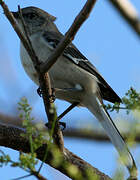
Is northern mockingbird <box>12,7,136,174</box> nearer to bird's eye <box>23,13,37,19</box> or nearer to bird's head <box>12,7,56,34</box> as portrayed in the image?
bird's head <box>12,7,56,34</box>

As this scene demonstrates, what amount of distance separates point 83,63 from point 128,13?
12.1 feet

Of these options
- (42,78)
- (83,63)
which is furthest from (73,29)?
(83,63)

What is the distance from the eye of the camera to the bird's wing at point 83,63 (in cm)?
501

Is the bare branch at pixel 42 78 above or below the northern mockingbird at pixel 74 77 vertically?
above

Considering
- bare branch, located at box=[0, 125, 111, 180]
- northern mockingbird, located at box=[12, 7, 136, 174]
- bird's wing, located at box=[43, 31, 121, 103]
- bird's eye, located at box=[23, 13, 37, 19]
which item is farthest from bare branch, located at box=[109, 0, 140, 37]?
bird's eye, located at box=[23, 13, 37, 19]

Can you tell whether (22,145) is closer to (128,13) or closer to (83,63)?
(83,63)

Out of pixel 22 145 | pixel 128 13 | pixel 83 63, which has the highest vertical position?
pixel 128 13

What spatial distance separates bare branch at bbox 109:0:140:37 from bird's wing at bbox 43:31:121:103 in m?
3.43

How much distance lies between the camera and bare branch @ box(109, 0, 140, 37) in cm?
147

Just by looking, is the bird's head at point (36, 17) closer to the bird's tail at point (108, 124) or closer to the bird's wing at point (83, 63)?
the bird's wing at point (83, 63)

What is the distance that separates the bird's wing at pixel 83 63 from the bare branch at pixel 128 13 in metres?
3.43

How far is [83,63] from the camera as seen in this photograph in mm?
5164

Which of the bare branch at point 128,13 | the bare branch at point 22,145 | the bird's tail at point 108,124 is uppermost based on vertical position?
the bare branch at point 128,13

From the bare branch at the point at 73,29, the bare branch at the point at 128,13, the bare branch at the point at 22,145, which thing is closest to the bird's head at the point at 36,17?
the bare branch at the point at 22,145
